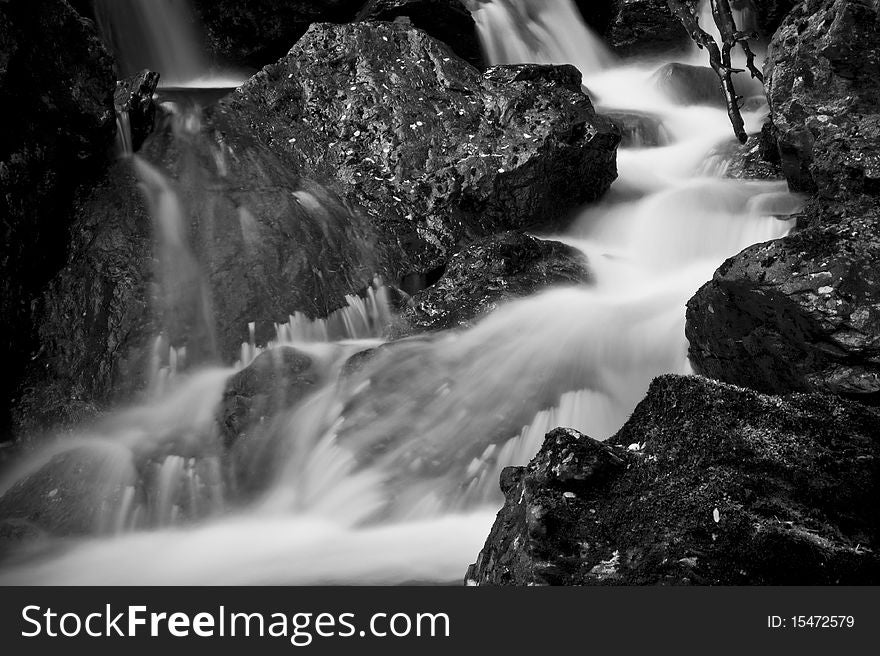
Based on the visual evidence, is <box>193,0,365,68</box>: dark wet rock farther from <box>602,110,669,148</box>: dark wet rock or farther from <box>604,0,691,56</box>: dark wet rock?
<box>604,0,691,56</box>: dark wet rock

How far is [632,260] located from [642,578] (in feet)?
20.9

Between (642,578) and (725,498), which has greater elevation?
(725,498)

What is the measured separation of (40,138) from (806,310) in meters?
6.53

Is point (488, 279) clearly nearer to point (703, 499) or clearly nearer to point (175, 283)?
point (175, 283)

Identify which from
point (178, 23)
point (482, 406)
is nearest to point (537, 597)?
point (482, 406)

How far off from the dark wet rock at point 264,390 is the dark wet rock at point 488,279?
4.17 ft

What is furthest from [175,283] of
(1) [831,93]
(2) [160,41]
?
(2) [160,41]

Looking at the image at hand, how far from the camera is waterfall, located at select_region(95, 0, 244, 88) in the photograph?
464 inches

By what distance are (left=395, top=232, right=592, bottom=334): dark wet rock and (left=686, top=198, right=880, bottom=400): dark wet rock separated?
2497 mm

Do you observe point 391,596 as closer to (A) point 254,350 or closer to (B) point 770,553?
(B) point 770,553

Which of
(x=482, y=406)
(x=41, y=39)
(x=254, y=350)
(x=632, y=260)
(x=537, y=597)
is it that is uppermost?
(x=41, y=39)

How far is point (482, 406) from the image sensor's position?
6.07 metres

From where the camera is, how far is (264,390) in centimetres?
632

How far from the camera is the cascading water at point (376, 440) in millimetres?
4910
